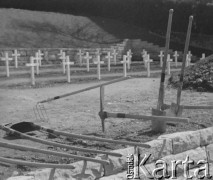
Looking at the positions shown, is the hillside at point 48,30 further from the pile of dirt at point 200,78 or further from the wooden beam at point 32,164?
the wooden beam at point 32,164

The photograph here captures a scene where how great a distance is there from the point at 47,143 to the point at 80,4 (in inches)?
1243

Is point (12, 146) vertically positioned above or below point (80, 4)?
below

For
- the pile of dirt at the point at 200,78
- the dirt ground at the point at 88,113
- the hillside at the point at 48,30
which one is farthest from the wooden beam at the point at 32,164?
the hillside at the point at 48,30

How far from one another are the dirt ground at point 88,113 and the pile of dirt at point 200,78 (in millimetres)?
499

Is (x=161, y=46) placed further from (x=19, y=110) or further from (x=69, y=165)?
(x=69, y=165)

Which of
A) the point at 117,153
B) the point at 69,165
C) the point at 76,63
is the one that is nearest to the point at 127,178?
the point at 117,153

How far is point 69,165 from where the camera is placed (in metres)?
5.39

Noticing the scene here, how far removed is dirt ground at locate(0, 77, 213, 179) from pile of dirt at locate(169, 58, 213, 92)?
1.64ft

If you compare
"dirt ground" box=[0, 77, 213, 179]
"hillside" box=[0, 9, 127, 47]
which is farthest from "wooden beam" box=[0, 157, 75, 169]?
"hillside" box=[0, 9, 127, 47]

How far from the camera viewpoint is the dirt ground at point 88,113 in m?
6.73

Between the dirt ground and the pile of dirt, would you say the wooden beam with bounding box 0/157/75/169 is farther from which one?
the pile of dirt

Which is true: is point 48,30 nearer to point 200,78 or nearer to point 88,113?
point 200,78

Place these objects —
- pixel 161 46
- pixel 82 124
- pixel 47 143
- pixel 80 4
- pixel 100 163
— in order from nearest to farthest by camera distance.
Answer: pixel 100 163, pixel 47 143, pixel 82 124, pixel 161 46, pixel 80 4

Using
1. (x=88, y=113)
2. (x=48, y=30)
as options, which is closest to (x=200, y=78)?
(x=88, y=113)
